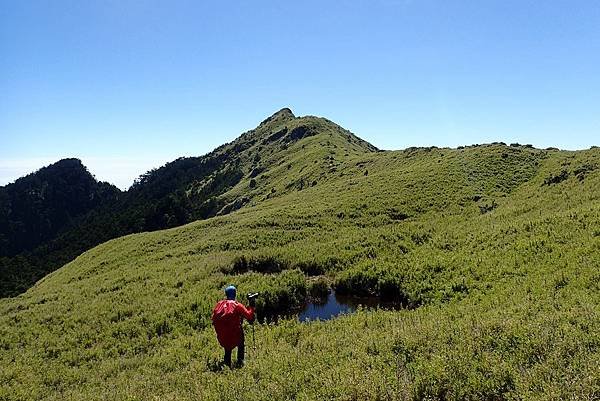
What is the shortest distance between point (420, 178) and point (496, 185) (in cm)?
912

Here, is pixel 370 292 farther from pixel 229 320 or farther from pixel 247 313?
pixel 229 320

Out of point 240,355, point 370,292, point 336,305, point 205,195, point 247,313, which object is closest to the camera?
point 247,313

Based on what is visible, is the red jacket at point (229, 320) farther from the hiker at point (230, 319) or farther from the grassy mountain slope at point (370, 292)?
the grassy mountain slope at point (370, 292)

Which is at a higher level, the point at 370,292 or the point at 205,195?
the point at 205,195

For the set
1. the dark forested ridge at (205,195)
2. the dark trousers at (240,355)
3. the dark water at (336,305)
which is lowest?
the dark water at (336,305)

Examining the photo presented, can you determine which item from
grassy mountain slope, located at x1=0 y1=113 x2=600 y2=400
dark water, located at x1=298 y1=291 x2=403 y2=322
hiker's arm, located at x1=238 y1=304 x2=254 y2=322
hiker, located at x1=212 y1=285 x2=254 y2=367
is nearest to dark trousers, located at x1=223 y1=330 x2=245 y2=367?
hiker, located at x1=212 y1=285 x2=254 y2=367

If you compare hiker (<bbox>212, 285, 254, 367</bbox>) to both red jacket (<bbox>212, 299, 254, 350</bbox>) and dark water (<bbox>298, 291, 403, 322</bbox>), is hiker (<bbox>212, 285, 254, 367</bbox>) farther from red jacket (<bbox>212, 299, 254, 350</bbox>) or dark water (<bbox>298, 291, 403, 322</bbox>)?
dark water (<bbox>298, 291, 403, 322</bbox>)

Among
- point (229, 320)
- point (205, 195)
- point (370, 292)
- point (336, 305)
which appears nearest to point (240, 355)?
point (229, 320)

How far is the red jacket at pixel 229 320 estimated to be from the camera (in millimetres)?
12406

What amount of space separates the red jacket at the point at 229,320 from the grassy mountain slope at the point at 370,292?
92cm

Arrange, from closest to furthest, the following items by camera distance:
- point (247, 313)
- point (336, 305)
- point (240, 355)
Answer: point (247, 313)
point (240, 355)
point (336, 305)

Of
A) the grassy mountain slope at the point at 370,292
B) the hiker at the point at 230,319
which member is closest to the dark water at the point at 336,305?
the grassy mountain slope at the point at 370,292

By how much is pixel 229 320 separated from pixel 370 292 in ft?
48.7

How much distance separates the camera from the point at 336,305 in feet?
80.8
